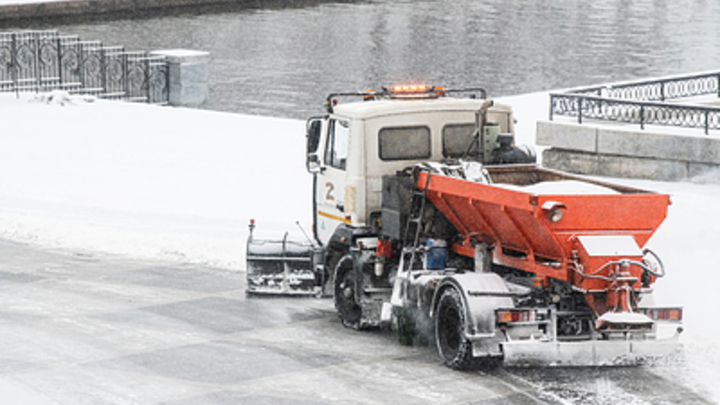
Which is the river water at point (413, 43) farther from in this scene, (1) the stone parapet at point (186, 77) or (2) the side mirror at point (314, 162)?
(2) the side mirror at point (314, 162)

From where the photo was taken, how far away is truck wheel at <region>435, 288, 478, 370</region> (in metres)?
8.87

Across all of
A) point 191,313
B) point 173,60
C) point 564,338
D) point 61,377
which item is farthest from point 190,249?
point 173,60

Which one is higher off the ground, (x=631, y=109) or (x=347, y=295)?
(x=631, y=109)

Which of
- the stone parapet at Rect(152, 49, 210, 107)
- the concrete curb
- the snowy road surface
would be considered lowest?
the snowy road surface

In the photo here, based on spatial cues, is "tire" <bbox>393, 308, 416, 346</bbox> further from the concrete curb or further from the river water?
the concrete curb

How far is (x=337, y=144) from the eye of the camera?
1079 centimetres

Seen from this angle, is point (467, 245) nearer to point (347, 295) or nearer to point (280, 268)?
point (347, 295)

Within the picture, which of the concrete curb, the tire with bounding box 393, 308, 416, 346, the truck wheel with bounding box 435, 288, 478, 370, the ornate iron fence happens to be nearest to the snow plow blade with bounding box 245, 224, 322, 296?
the tire with bounding box 393, 308, 416, 346

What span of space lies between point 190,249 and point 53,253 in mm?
1905

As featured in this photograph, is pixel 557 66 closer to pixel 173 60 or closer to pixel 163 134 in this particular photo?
pixel 173 60

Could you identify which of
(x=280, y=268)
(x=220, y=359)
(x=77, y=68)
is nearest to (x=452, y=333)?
(x=220, y=359)

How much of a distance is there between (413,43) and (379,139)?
38351 mm

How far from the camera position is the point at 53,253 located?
1440cm

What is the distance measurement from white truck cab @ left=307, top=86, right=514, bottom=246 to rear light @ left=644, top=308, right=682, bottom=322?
2584 mm
